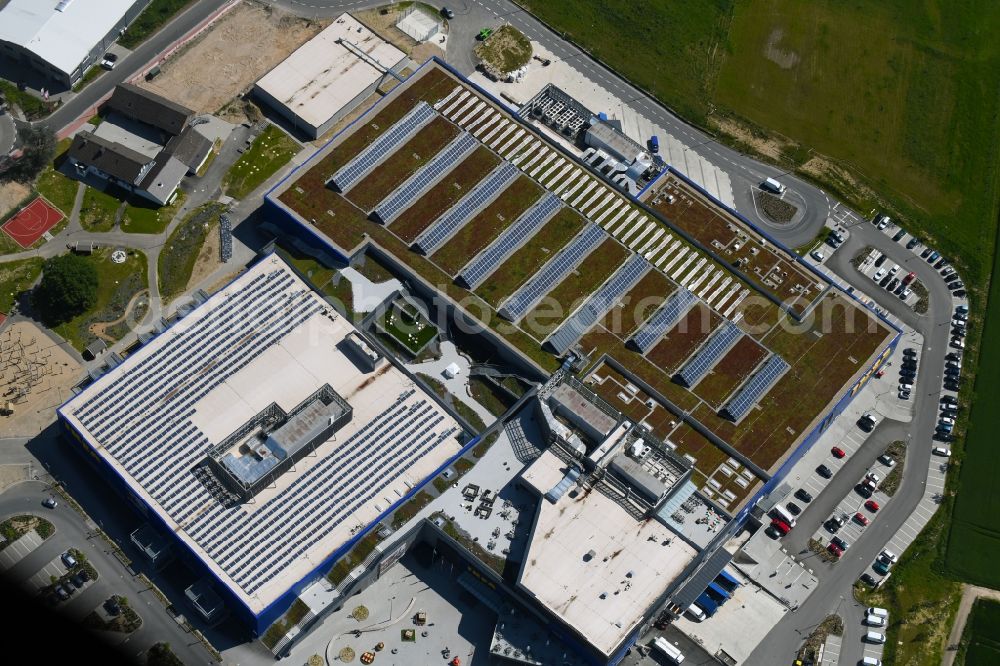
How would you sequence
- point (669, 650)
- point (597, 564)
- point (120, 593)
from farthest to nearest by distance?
point (669, 650) < point (120, 593) < point (597, 564)

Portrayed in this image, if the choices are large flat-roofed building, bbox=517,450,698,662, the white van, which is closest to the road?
large flat-roofed building, bbox=517,450,698,662

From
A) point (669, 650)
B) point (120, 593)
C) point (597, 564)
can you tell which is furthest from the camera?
point (669, 650)

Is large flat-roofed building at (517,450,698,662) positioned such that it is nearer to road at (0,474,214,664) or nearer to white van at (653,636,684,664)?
white van at (653,636,684,664)

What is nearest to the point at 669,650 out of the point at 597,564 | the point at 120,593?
the point at 597,564

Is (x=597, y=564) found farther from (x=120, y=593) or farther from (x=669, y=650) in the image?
(x=120, y=593)

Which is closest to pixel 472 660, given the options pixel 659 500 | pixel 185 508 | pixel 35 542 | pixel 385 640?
pixel 385 640

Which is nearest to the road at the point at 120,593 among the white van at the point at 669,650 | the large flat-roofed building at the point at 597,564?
the large flat-roofed building at the point at 597,564

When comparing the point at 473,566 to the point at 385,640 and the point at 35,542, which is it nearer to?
the point at 385,640
